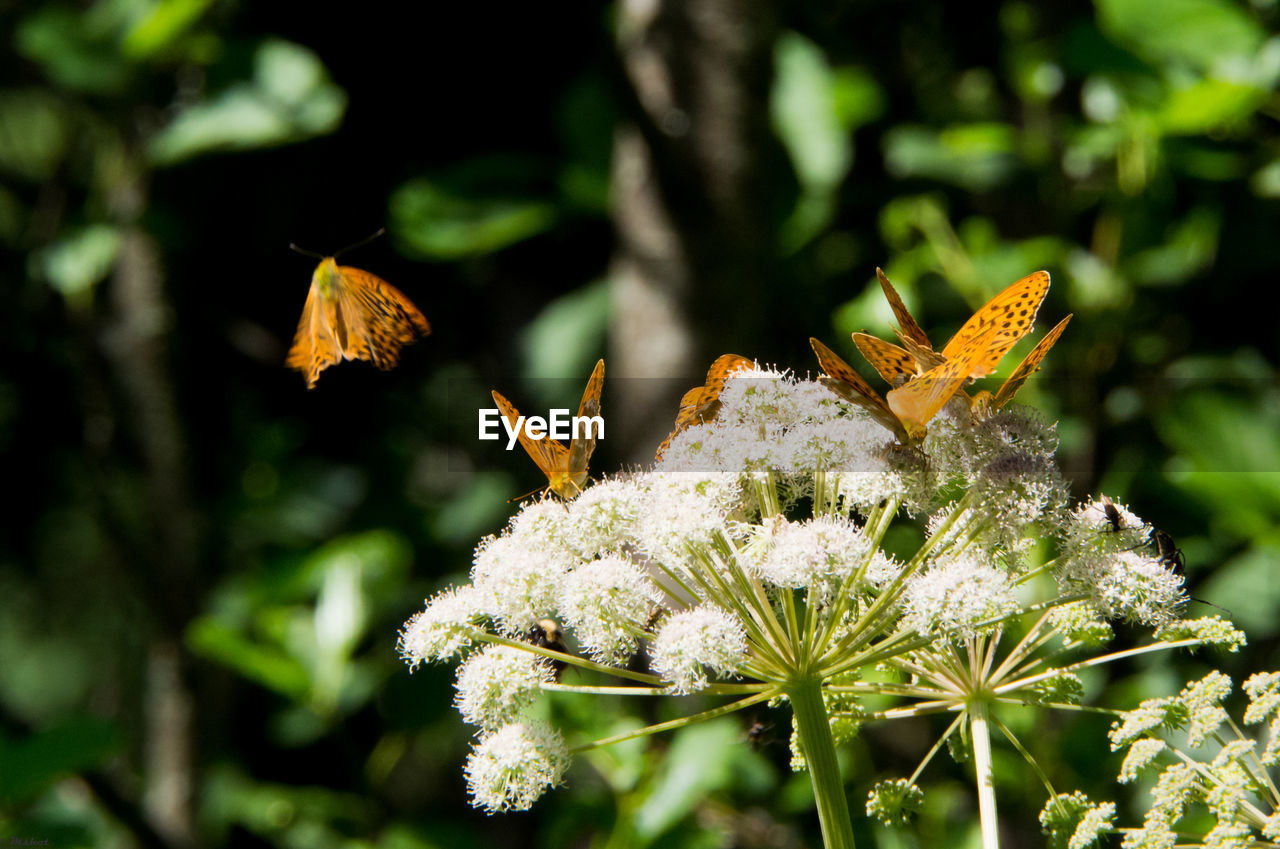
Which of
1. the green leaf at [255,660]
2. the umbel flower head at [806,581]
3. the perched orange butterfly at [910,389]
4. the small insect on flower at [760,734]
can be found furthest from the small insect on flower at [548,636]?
the green leaf at [255,660]

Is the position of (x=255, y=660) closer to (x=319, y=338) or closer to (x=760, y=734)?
(x=319, y=338)

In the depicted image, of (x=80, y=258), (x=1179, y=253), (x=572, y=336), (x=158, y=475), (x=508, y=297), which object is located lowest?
(x=1179, y=253)

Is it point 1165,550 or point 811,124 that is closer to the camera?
point 1165,550

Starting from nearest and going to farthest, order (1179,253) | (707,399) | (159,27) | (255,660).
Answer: (707,399)
(255,660)
(1179,253)
(159,27)

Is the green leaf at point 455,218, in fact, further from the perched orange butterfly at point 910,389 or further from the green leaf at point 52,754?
the perched orange butterfly at point 910,389

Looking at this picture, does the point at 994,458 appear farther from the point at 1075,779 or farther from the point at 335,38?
the point at 335,38

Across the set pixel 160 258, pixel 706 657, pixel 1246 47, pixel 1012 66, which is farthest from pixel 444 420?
pixel 706 657

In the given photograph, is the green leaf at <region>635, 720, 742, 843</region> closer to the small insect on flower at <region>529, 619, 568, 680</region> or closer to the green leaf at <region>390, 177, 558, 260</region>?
the small insect on flower at <region>529, 619, 568, 680</region>

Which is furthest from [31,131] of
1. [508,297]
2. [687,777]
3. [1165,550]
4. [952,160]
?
[1165,550]
